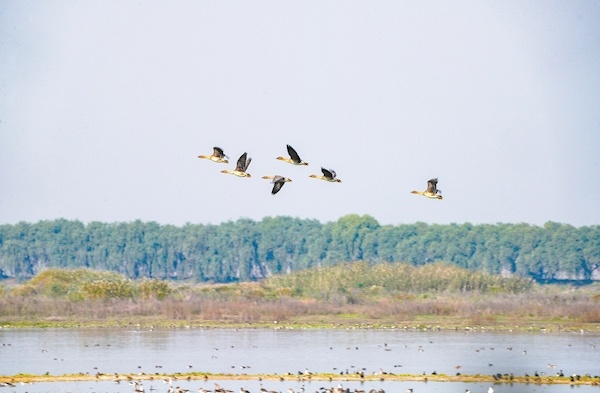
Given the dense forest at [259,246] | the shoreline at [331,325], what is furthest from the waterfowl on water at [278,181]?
the dense forest at [259,246]

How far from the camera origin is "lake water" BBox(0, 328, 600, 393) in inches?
1651

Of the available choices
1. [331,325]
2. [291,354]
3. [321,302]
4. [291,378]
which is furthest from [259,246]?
[291,378]

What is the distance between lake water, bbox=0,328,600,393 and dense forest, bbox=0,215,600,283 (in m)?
68.4

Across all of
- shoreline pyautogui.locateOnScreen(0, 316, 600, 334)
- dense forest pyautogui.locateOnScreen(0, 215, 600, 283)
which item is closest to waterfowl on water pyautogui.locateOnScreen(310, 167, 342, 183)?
shoreline pyautogui.locateOnScreen(0, 316, 600, 334)

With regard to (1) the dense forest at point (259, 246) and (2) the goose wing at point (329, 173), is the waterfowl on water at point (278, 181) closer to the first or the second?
(2) the goose wing at point (329, 173)

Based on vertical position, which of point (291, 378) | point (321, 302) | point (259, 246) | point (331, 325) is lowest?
point (291, 378)

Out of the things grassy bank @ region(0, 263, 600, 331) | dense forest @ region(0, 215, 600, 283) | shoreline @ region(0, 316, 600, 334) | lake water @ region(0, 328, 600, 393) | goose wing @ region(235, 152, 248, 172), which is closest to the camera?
goose wing @ region(235, 152, 248, 172)

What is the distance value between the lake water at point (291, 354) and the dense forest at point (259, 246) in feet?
224

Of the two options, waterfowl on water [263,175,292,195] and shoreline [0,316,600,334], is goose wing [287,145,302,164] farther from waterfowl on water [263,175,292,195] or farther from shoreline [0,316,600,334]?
shoreline [0,316,600,334]

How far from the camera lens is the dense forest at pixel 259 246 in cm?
13012

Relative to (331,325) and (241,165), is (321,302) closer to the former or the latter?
(331,325)

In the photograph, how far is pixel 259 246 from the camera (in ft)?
466

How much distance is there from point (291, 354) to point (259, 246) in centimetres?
9068

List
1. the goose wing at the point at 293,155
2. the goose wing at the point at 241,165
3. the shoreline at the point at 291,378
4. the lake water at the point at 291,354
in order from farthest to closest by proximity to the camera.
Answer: the shoreline at the point at 291,378 < the lake water at the point at 291,354 < the goose wing at the point at 241,165 < the goose wing at the point at 293,155
